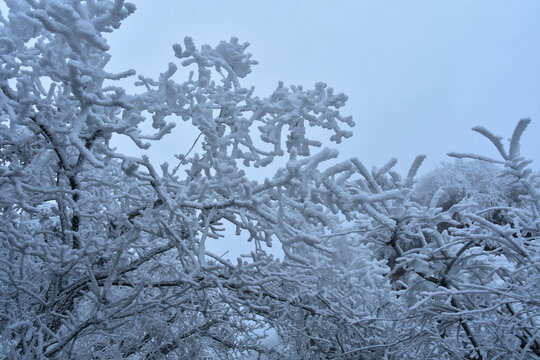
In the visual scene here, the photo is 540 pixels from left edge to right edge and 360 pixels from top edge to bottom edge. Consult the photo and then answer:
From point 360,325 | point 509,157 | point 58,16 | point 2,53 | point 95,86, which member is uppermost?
point 2,53

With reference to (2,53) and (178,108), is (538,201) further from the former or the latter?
(2,53)

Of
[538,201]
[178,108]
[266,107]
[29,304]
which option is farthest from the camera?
[29,304]

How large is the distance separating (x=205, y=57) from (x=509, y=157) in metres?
2.04

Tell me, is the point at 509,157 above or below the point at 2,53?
below

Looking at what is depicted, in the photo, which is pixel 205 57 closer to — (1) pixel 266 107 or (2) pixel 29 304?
(1) pixel 266 107

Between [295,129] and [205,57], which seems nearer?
[295,129]

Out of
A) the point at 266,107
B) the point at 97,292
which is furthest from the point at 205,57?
the point at 97,292

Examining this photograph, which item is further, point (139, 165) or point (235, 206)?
point (139, 165)

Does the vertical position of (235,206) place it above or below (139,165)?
below

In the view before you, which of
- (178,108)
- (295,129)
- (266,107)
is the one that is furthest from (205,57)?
(295,129)

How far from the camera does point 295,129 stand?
2430mm

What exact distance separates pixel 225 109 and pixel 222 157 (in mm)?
544

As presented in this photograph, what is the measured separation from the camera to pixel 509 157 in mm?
1865

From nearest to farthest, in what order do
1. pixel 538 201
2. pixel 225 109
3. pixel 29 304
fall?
pixel 538 201 < pixel 225 109 < pixel 29 304
